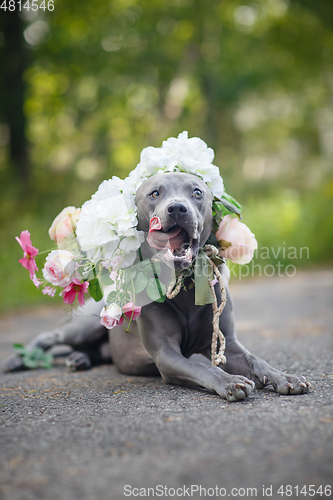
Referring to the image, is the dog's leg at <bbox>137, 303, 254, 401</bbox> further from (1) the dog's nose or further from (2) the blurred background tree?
(2) the blurred background tree

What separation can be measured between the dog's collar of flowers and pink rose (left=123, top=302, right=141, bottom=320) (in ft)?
0.74

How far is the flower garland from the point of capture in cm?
248

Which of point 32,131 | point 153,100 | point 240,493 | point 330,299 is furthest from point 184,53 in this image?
point 240,493

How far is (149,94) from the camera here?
57.3 ft

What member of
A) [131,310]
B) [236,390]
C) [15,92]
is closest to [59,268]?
[131,310]

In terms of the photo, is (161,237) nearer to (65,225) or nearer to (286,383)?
(65,225)

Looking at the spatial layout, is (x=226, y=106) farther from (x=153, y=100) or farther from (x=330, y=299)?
(x=330, y=299)

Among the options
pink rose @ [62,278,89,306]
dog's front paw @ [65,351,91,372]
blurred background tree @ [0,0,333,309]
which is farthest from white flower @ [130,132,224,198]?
blurred background tree @ [0,0,333,309]

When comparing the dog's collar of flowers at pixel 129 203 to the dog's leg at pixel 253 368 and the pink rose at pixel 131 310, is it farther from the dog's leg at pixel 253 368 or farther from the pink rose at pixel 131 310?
the dog's leg at pixel 253 368

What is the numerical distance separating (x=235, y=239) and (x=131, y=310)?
721mm

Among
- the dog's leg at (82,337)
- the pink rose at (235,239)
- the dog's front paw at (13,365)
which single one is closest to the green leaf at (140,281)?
the pink rose at (235,239)

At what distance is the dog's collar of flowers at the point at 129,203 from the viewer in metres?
2.50

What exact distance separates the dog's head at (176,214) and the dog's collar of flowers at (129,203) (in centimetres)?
8

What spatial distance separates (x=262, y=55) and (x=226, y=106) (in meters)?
2.41
